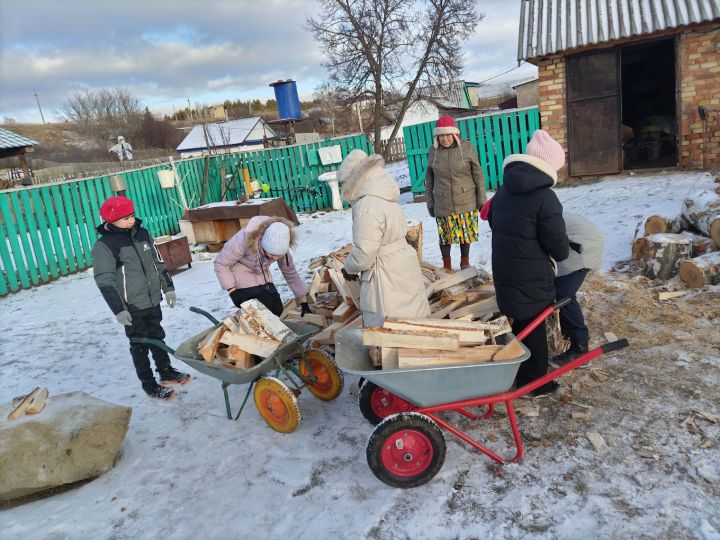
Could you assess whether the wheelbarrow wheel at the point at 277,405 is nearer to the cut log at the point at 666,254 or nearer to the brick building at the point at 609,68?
the cut log at the point at 666,254

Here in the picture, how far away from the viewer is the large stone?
10.5 ft

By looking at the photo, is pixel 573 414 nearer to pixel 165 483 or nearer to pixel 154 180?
pixel 165 483

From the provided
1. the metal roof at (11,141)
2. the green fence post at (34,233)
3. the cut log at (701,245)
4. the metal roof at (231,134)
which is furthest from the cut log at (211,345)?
the metal roof at (231,134)

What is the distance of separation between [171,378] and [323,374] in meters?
1.70

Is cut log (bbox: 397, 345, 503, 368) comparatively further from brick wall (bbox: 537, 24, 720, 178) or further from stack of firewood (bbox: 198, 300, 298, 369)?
brick wall (bbox: 537, 24, 720, 178)

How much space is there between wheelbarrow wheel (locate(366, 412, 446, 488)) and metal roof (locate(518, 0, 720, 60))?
30.1 feet

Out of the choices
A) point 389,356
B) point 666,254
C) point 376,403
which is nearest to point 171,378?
point 376,403

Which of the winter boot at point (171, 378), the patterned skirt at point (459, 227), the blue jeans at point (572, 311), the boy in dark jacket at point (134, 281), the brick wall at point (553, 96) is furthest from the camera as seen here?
the brick wall at point (553, 96)

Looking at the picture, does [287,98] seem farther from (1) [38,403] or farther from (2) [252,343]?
(1) [38,403]

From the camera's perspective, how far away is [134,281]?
4.31m

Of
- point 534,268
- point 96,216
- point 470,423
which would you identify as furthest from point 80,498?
point 96,216

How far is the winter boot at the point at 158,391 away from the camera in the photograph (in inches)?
176

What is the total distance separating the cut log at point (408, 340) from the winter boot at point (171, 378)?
2622 mm

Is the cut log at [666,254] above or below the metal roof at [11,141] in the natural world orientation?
below
